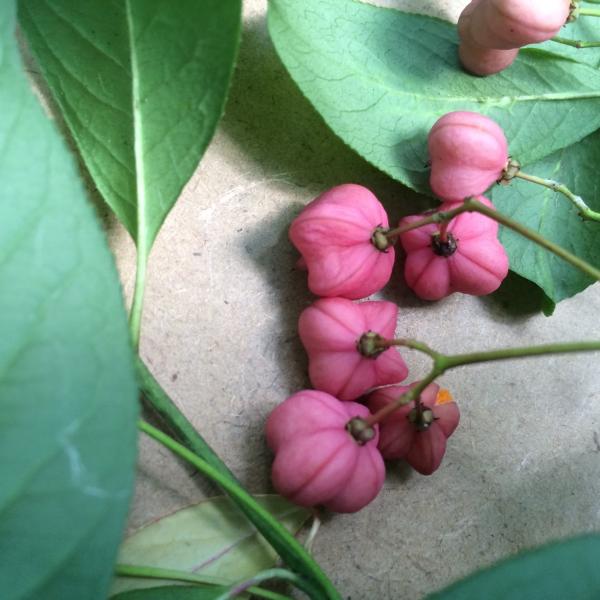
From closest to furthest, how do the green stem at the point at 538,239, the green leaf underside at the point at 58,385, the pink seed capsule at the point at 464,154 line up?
the green leaf underside at the point at 58,385, the green stem at the point at 538,239, the pink seed capsule at the point at 464,154

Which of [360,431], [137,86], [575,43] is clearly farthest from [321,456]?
[575,43]

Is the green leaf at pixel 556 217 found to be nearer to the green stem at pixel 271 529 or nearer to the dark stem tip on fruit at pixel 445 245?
the dark stem tip on fruit at pixel 445 245

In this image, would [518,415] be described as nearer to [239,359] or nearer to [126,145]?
[239,359]

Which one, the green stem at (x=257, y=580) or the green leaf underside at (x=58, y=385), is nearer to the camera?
the green leaf underside at (x=58, y=385)

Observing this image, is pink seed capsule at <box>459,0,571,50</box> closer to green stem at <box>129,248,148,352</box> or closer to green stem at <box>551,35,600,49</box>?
green stem at <box>551,35,600,49</box>

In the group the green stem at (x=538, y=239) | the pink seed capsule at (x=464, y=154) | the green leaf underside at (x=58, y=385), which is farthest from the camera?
the pink seed capsule at (x=464, y=154)

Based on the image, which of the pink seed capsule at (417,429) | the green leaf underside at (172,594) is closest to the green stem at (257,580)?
the green leaf underside at (172,594)

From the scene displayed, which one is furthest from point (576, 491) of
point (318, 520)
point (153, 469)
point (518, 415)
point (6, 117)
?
point (6, 117)
